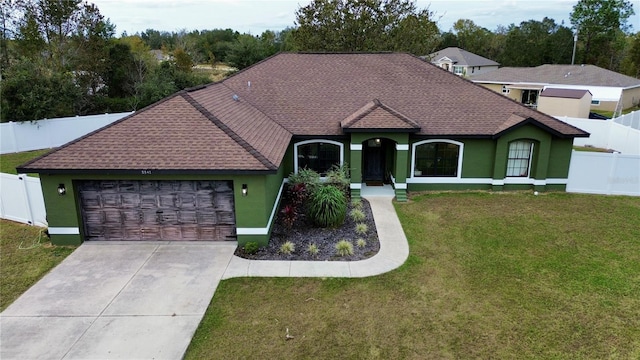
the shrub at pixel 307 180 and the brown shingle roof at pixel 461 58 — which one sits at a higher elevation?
the brown shingle roof at pixel 461 58

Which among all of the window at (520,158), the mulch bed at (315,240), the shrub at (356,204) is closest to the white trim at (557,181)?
the window at (520,158)

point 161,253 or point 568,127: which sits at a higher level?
point 568,127

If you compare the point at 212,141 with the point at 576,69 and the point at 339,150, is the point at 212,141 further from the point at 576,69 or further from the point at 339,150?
the point at 576,69

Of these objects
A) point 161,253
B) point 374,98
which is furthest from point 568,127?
point 161,253

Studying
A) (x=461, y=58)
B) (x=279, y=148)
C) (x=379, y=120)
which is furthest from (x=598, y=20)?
(x=279, y=148)

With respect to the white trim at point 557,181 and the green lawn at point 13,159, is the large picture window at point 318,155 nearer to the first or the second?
the white trim at point 557,181

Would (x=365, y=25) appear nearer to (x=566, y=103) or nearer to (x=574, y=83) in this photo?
(x=566, y=103)

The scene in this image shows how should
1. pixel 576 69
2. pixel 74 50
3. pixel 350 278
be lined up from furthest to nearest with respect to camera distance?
pixel 576 69 < pixel 74 50 < pixel 350 278

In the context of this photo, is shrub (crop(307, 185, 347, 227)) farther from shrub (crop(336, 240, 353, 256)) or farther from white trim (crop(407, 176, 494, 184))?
white trim (crop(407, 176, 494, 184))
